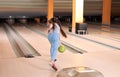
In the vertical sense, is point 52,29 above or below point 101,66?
above

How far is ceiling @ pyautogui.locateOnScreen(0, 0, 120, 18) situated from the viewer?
17125 millimetres

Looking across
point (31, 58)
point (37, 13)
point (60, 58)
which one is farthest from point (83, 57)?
point (37, 13)

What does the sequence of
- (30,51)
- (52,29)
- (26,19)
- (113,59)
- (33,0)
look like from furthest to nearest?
(26,19) < (33,0) < (30,51) < (113,59) < (52,29)

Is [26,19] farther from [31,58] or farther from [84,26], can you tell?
[31,58]

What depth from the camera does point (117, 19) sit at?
2189 centimetres

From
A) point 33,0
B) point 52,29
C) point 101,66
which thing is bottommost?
point 101,66

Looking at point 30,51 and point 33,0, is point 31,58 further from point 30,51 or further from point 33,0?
point 33,0

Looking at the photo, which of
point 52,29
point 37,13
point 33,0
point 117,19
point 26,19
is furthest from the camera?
point 117,19

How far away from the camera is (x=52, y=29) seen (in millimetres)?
5695

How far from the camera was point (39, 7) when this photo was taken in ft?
58.3

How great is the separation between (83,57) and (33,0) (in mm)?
10704

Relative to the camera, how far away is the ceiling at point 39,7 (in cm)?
1712

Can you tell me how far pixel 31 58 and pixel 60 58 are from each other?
2.51 ft

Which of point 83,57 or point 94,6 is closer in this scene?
point 83,57
